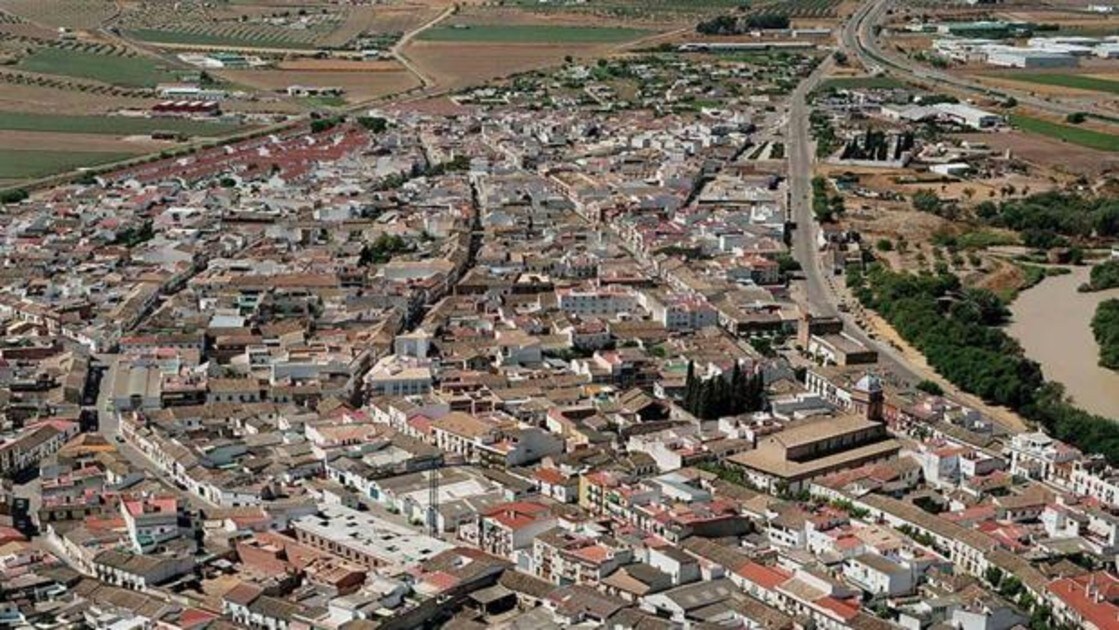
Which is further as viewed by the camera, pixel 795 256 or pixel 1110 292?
pixel 795 256

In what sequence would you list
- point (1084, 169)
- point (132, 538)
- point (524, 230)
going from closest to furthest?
point (132, 538)
point (524, 230)
point (1084, 169)

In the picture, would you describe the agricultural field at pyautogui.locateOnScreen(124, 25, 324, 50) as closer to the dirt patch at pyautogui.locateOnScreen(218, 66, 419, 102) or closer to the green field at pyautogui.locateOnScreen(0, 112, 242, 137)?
the dirt patch at pyautogui.locateOnScreen(218, 66, 419, 102)

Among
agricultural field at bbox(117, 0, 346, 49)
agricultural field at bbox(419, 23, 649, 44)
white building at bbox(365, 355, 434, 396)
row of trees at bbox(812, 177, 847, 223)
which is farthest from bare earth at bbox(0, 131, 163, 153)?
agricultural field at bbox(419, 23, 649, 44)

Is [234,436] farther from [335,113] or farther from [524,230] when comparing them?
[335,113]

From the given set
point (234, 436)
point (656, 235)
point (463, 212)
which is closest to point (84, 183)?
point (463, 212)

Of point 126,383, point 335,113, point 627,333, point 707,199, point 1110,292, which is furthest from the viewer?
point 335,113

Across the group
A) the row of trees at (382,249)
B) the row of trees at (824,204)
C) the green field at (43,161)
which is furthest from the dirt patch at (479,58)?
the row of trees at (382,249)

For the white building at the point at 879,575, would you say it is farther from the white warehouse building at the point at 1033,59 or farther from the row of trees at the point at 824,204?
the white warehouse building at the point at 1033,59
